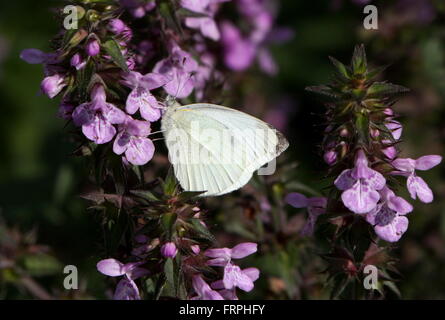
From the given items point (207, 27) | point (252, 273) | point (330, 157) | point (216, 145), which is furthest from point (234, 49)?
point (252, 273)

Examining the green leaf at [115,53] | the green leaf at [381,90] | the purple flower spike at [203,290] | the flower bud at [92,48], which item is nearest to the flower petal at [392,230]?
the green leaf at [381,90]

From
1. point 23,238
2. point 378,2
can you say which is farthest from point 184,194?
point 378,2

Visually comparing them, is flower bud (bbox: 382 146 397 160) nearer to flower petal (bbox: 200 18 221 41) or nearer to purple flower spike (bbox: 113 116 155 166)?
purple flower spike (bbox: 113 116 155 166)

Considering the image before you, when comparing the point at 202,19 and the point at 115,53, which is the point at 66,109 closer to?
the point at 115,53

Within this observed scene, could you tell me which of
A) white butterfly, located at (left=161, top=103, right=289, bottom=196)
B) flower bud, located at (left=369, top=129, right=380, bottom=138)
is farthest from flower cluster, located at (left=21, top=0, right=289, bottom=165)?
flower bud, located at (left=369, top=129, right=380, bottom=138)
